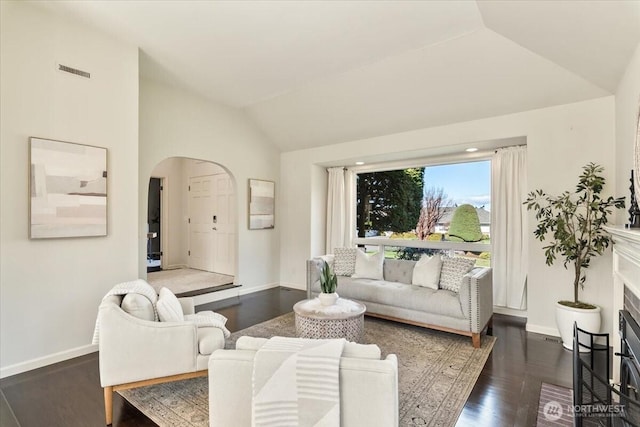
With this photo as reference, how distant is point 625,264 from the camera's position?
2.21 metres

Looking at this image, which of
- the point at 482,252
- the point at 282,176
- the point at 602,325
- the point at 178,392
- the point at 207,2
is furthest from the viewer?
the point at 282,176

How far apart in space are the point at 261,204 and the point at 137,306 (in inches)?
147

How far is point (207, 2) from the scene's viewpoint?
2732 millimetres

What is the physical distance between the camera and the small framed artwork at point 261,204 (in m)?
5.70

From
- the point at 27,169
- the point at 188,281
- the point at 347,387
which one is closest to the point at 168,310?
the point at 347,387

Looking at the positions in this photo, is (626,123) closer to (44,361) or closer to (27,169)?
(27,169)

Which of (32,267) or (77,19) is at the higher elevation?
(77,19)

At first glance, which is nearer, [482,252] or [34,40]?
[34,40]

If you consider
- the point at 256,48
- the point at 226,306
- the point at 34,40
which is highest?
the point at 256,48

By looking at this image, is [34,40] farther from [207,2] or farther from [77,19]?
[207,2]

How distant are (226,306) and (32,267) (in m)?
2.45

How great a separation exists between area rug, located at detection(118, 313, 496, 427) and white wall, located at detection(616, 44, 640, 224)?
6.57 ft

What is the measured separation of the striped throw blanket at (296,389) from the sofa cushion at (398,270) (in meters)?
3.29

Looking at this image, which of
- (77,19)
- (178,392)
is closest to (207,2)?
(77,19)
